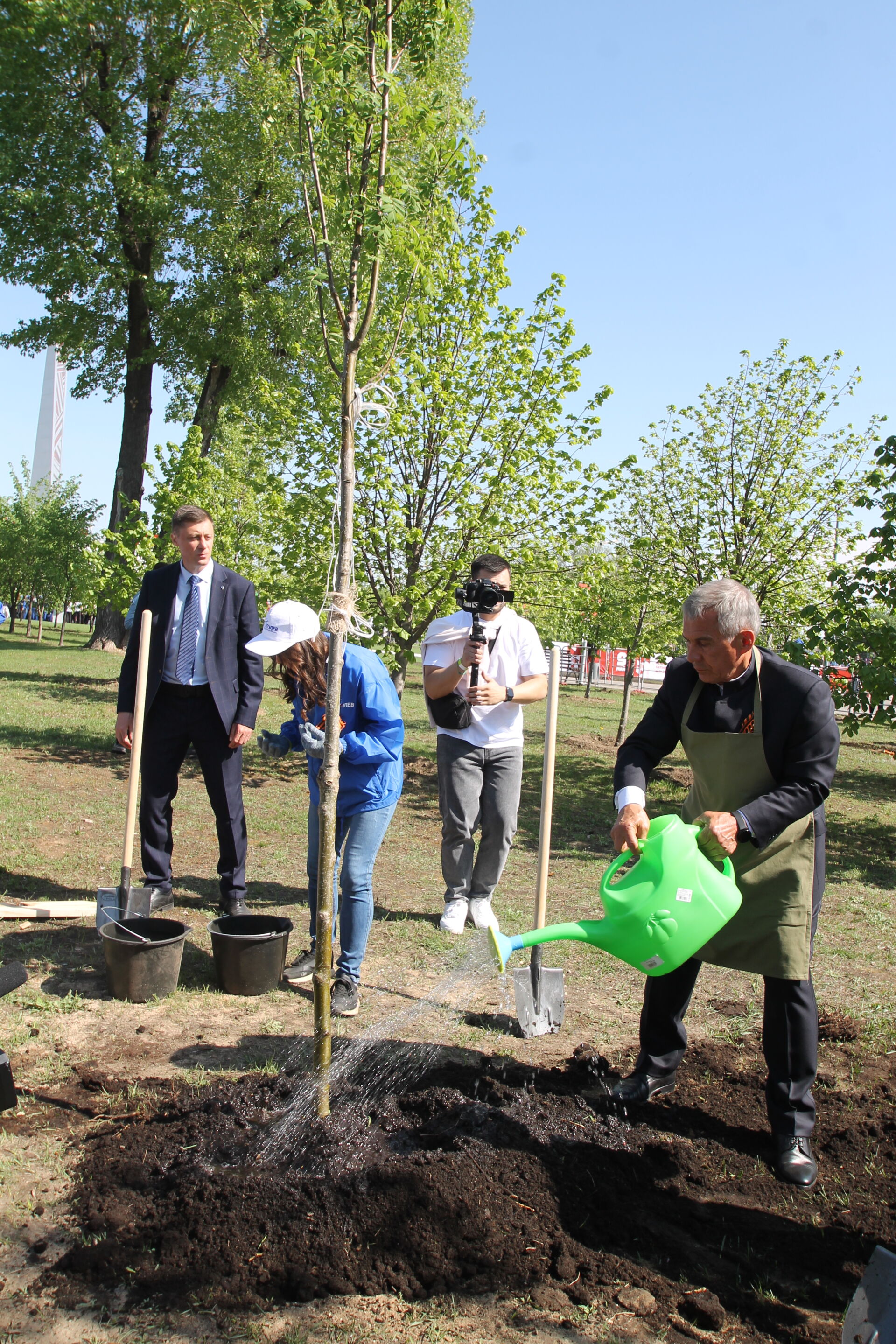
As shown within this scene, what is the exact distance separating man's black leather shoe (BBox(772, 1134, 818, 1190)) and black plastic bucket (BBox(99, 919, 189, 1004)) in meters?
2.34

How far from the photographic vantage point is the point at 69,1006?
3.57 m

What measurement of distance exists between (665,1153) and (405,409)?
6277 millimetres

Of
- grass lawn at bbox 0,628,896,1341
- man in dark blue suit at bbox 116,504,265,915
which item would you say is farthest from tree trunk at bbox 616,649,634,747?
man in dark blue suit at bbox 116,504,265,915

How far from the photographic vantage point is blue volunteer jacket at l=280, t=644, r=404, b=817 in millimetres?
3697

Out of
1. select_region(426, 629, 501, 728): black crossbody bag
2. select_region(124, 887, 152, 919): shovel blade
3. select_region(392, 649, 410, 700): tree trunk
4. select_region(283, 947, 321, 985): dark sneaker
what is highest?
select_region(392, 649, 410, 700): tree trunk

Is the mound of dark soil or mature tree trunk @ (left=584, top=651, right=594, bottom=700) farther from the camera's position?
mature tree trunk @ (left=584, top=651, right=594, bottom=700)

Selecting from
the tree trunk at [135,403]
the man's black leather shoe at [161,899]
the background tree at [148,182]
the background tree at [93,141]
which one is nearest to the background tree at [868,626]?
the man's black leather shoe at [161,899]

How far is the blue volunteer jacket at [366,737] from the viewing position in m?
3.70

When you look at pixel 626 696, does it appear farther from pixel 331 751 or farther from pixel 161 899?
pixel 331 751

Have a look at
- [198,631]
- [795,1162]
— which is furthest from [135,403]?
[795,1162]

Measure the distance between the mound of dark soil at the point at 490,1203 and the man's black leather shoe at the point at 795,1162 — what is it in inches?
1.8

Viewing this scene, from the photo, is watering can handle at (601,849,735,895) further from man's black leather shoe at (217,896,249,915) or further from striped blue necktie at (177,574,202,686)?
striped blue necktie at (177,574,202,686)

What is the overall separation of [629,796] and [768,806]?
1.34ft

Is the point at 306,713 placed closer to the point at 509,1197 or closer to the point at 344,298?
the point at 344,298
